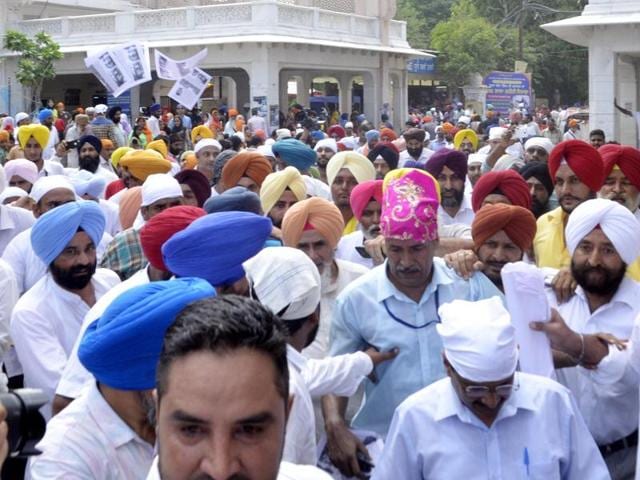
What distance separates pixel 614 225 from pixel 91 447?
2.39 metres

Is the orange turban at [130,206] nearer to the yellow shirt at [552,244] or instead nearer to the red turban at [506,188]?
the red turban at [506,188]

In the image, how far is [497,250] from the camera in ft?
15.1

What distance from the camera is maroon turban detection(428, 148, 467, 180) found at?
284 inches

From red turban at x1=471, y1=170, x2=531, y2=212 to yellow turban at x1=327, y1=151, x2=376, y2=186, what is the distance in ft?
5.83

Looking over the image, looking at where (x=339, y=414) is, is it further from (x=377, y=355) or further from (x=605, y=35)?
(x=605, y=35)

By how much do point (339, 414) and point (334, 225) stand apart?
134cm

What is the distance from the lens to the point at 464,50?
5522 cm

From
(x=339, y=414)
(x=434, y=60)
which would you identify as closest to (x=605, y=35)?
(x=339, y=414)

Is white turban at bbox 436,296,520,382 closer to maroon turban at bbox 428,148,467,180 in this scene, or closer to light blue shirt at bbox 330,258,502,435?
light blue shirt at bbox 330,258,502,435

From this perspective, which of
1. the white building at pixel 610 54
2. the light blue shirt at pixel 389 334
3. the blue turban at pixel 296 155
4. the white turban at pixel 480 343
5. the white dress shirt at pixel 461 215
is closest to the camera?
the white turban at pixel 480 343

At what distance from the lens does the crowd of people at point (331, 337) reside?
1.98 meters

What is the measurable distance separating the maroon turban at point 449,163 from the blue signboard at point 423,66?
46930mm

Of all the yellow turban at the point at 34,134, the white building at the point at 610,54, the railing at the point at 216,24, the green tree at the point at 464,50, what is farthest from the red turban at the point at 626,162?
the green tree at the point at 464,50

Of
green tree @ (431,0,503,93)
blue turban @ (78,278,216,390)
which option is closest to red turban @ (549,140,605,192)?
blue turban @ (78,278,216,390)
